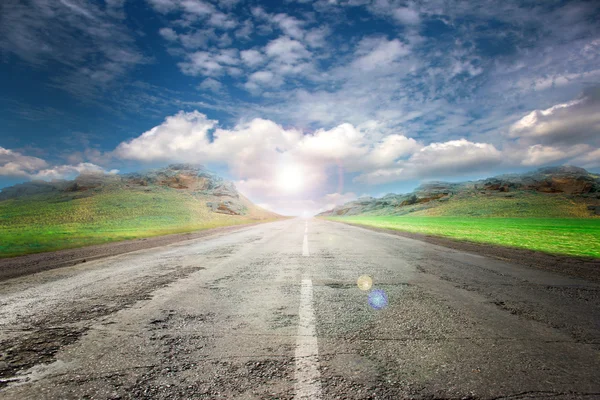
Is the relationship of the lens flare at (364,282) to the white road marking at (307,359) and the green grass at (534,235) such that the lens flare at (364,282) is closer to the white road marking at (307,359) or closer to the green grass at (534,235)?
the white road marking at (307,359)

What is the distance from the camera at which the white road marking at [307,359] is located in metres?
1.98

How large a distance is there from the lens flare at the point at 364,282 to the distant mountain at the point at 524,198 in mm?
68462

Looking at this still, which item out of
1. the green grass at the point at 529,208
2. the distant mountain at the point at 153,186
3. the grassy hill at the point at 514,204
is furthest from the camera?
the distant mountain at the point at 153,186

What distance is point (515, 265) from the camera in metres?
7.70

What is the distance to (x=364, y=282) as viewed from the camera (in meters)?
5.55

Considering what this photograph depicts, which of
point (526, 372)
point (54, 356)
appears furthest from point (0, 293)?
point (526, 372)

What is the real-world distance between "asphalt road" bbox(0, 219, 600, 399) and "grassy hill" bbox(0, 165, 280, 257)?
34.7 meters

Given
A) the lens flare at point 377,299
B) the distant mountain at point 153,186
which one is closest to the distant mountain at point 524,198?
the lens flare at point 377,299

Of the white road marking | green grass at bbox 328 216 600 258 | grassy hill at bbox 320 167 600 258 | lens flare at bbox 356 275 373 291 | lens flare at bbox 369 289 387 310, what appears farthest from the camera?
grassy hill at bbox 320 167 600 258

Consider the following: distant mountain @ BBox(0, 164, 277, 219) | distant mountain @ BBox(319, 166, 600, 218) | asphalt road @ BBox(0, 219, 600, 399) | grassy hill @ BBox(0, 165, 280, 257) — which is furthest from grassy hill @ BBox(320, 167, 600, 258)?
distant mountain @ BBox(0, 164, 277, 219)

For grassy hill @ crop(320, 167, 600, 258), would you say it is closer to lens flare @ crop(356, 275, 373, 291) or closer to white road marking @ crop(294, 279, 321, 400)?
lens flare @ crop(356, 275, 373, 291)

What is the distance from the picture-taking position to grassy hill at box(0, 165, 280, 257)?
46.9m

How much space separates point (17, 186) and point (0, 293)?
7681 inches

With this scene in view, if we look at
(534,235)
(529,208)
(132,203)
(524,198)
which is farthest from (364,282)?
(524,198)
